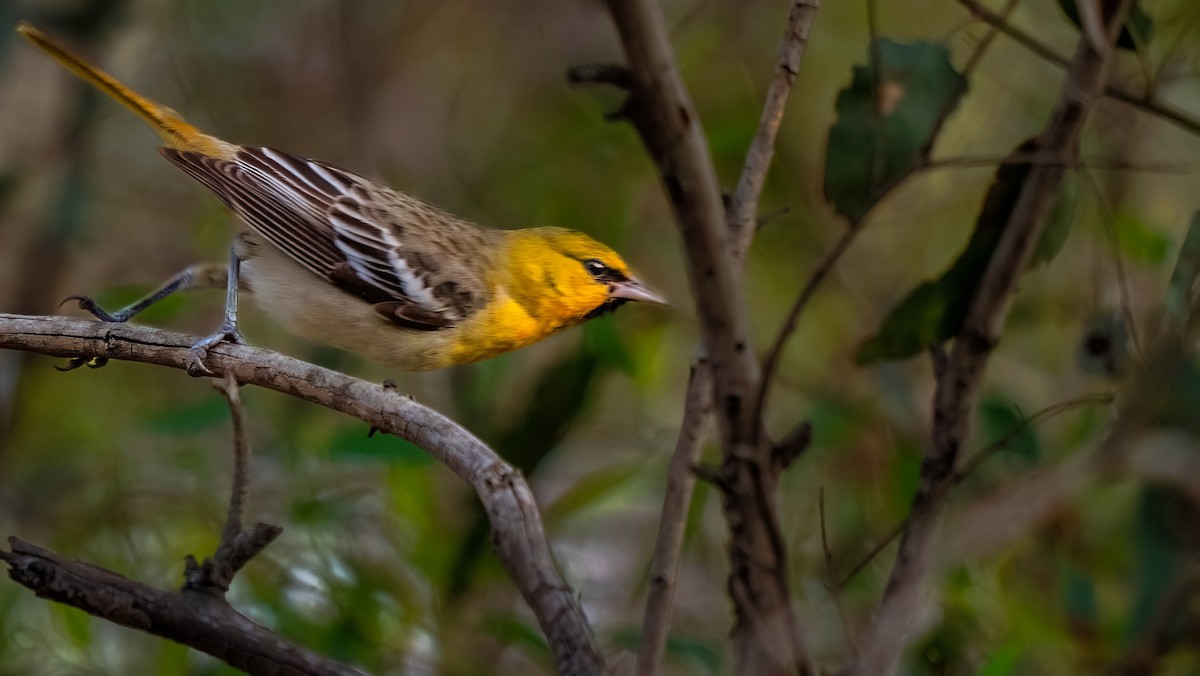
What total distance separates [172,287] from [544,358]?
6.83 ft

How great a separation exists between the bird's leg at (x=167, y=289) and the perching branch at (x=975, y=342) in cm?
240

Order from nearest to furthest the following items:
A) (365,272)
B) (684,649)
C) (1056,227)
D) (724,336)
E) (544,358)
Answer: (724,336) → (1056,227) → (684,649) → (365,272) → (544,358)

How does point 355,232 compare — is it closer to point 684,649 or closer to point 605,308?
point 605,308

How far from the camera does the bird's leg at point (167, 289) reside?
11.3ft

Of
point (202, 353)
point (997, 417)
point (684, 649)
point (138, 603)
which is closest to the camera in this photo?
point (138, 603)

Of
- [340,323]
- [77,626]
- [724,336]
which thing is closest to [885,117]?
[724,336]

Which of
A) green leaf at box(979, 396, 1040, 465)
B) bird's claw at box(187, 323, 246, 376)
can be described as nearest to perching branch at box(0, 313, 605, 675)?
bird's claw at box(187, 323, 246, 376)

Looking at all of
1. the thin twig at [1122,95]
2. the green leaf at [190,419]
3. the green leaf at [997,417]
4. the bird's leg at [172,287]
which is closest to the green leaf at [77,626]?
the green leaf at [190,419]

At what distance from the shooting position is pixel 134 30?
558 cm

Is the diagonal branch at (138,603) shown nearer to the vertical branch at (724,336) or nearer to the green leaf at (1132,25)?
the vertical branch at (724,336)

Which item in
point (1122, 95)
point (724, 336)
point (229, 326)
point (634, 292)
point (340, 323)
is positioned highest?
point (1122, 95)

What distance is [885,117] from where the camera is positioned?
2.44 meters

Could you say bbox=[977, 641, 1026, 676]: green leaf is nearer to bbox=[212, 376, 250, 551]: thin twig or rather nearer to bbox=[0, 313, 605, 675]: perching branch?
bbox=[0, 313, 605, 675]: perching branch

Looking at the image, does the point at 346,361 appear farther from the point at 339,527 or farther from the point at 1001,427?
the point at 1001,427
